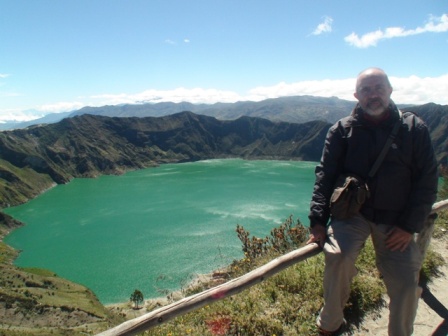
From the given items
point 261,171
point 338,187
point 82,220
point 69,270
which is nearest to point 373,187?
point 338,187

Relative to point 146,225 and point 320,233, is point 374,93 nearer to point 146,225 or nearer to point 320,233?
point 320,233

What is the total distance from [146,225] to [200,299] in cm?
7886

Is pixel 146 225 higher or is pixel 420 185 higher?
pixel 420 185

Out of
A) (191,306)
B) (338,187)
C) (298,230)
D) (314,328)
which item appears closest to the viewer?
(191,306)

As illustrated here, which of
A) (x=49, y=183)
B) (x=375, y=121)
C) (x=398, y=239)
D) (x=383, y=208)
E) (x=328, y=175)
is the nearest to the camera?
(x=398, y=239)

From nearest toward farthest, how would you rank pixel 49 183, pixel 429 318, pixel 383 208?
pixel 383 208, pixel 429 318, pixel 49 183

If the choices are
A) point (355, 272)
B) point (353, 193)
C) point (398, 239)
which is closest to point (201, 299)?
point (355, 272)

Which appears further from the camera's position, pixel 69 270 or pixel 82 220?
pixel 82 220

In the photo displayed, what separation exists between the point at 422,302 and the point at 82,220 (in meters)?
94.0

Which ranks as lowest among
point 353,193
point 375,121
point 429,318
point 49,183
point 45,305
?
point 45,305

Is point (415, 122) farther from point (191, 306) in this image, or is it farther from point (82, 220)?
point (82, 220)

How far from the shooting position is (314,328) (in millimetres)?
4508

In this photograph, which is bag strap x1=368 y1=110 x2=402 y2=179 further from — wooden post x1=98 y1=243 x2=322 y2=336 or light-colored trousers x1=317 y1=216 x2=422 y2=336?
wooden post x1=98 y1=243 x2=322 y2=336

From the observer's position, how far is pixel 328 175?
4234 mm
